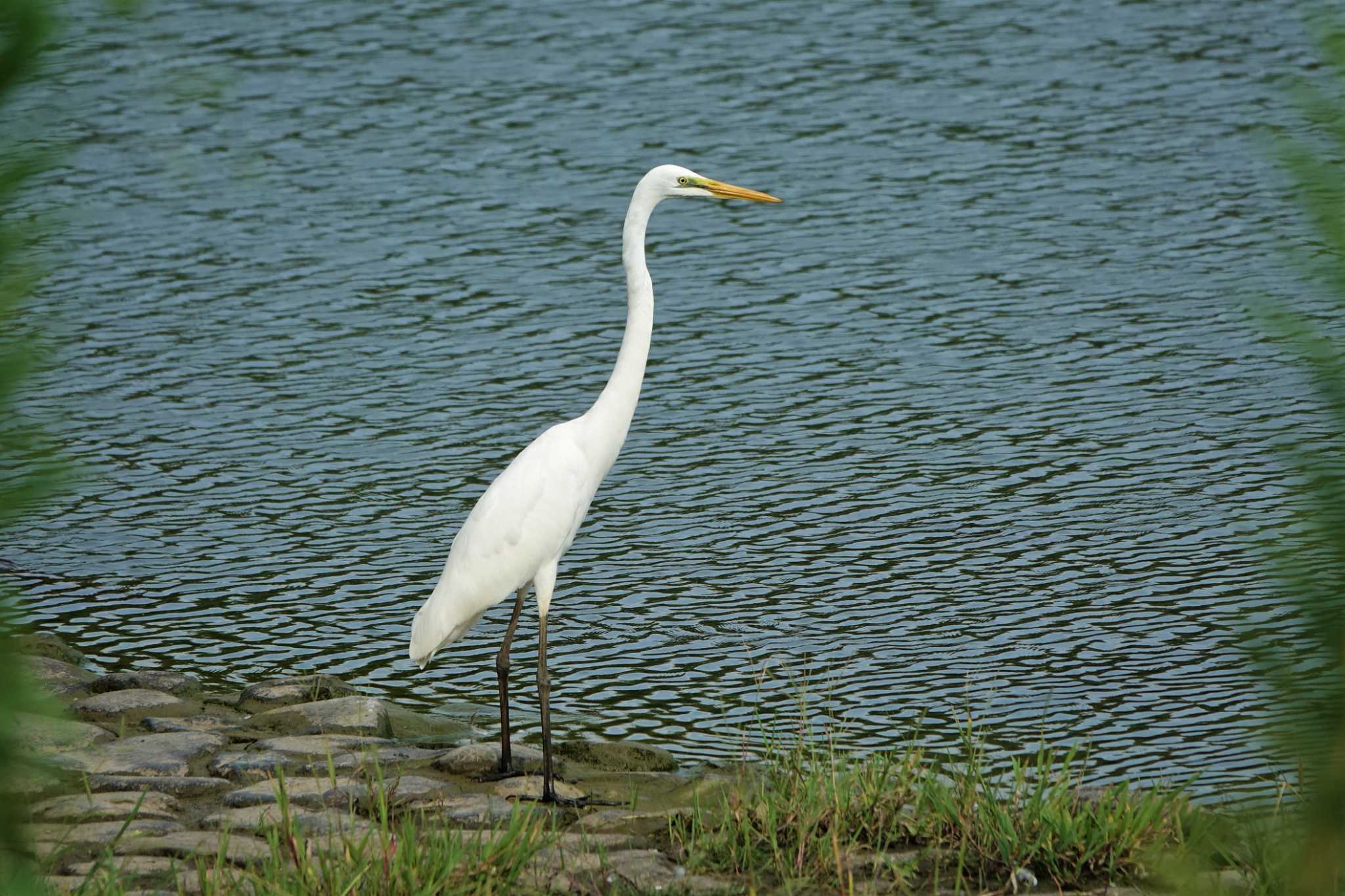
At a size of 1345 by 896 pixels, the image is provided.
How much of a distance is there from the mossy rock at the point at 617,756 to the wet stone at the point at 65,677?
2129mm

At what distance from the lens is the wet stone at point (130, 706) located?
7.04 meters

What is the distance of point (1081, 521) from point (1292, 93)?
23.6 ft

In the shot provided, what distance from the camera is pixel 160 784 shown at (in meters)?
5.96

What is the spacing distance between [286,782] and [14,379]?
147 inches

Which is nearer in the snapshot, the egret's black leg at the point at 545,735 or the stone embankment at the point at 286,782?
the stone embankment at the point at 286,782

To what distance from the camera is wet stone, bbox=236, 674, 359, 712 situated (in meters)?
7.23

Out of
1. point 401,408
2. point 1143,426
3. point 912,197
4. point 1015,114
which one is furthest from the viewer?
point 1015,114

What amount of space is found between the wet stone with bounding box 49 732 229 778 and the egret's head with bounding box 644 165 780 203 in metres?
2.84

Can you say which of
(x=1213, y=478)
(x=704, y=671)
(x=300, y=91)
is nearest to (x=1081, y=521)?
Result: (x=1213, y=478)

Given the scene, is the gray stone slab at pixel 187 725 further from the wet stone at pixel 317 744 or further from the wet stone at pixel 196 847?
the wet stone at pixel 196 847

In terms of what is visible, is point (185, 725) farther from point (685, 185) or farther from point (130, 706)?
point (685, 185)

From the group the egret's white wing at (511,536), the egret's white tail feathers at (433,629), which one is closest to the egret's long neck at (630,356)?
the egret's white wing at (511,536)

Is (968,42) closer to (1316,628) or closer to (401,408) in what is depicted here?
(401,408)

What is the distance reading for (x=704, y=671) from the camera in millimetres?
7688
